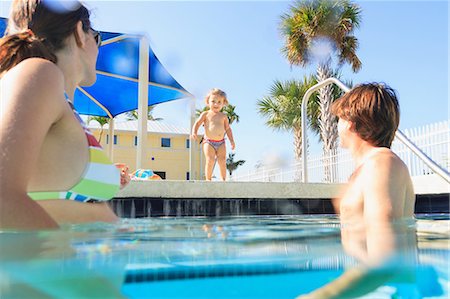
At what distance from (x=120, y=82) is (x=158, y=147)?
21130 millimetres

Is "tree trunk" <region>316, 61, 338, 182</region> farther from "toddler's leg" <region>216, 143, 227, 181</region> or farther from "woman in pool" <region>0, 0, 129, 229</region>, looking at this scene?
"woman in pool" <region>0, 0, 129, 229</region>

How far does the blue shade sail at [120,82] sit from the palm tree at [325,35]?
8.42 metres

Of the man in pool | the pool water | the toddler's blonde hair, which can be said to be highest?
the toddler's blonde hair

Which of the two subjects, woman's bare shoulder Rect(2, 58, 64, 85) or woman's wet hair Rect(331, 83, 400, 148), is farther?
woman's wet hair Rect(331, 83, 400, 148)

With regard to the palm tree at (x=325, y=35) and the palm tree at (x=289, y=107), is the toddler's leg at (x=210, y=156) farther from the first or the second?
the palm tree at (x=289, y=107)

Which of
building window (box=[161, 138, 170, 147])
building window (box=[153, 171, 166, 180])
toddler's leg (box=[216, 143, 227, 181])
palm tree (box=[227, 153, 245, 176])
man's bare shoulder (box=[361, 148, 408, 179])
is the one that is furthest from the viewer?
palm tree (box=[227, 153, 245, 176])

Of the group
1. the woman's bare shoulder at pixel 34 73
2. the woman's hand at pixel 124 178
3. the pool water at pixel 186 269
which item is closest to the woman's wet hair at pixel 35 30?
the woman's bare shoulder at pixel 34 73

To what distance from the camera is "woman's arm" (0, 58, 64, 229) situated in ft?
3.79

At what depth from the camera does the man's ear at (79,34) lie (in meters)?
1.75

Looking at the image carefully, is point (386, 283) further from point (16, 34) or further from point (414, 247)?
point (16, 34)

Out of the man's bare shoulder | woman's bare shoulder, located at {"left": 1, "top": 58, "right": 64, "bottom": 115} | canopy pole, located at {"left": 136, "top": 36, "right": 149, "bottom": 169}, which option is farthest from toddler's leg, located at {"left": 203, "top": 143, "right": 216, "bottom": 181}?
woman's bare shoulder, located at {"left": 1, "top": 58, "right": 64, "bottom": 115}

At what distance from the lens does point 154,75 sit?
11086 mm

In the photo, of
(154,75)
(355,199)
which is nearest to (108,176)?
(355,199)

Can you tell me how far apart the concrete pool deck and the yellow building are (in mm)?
24448
